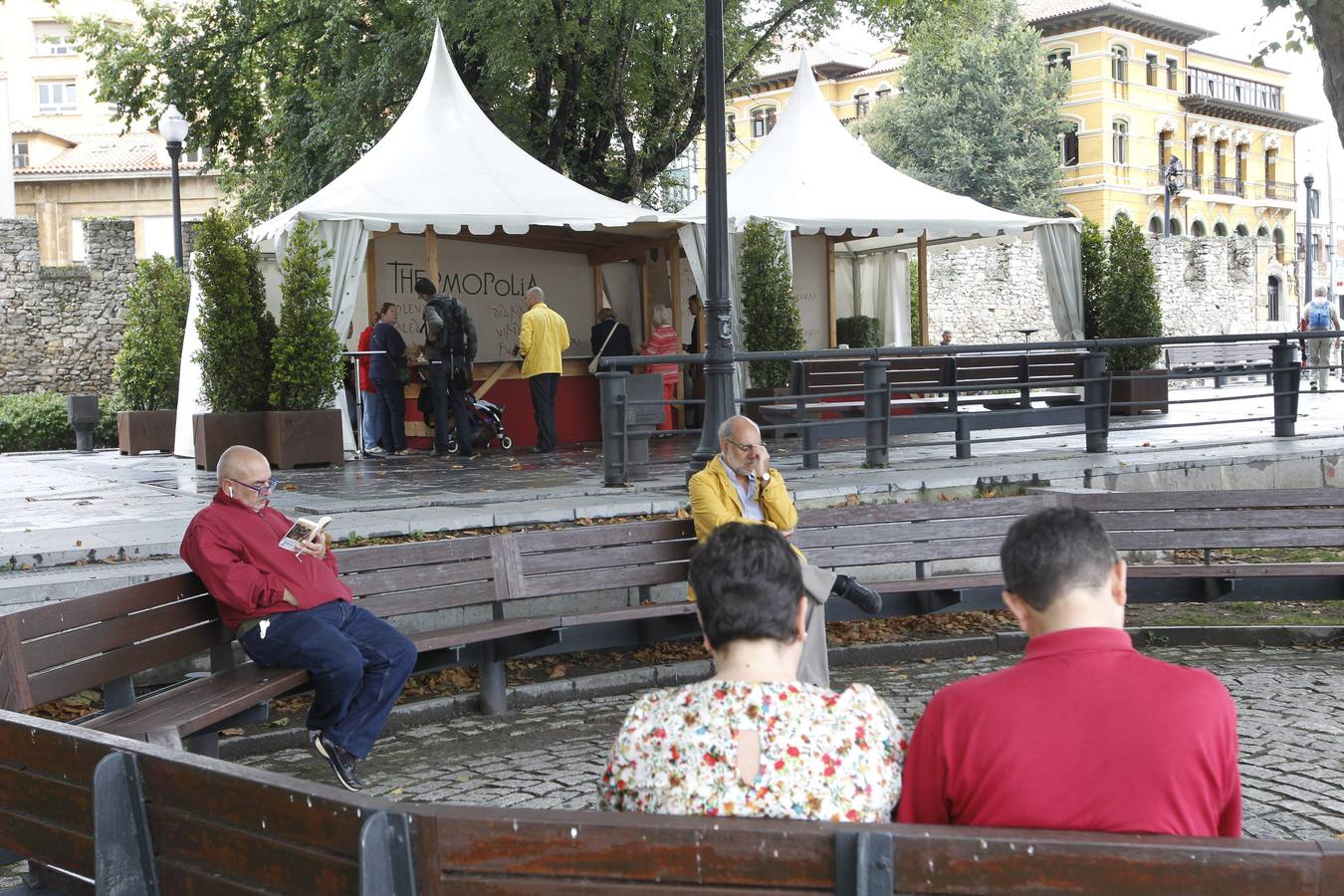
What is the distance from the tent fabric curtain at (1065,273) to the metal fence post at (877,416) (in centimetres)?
709

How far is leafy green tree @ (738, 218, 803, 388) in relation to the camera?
16.3 m

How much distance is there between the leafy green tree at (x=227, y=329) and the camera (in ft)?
43.3

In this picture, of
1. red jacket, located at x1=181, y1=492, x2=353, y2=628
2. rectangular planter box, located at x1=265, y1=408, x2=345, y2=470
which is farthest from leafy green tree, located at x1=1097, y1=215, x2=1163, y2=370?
red jacket, located at x1=181, y1=492, x2=353, y2=628

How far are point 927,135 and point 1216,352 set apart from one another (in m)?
21.8

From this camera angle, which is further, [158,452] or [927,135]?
[927,135]

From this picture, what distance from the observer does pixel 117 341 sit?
91.4 ft

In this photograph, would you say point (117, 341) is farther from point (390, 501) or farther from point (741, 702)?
point (741, 702)

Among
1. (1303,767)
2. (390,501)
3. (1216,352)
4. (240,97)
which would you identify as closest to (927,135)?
(1216,352)

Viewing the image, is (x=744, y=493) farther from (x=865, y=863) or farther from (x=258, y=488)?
(x=865, y=863)

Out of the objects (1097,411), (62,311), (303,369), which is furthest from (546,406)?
(62,311)

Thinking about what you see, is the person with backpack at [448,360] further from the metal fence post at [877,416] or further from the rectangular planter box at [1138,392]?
the rectangular planter box at [1138,392]

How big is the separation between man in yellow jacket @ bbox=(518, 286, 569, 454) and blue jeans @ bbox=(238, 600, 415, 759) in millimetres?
8515

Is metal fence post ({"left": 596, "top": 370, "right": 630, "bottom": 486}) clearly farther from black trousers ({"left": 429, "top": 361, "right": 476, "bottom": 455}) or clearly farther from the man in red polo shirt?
the man in red polo shirt

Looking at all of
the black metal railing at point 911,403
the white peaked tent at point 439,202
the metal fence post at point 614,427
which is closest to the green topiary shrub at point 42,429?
the white peaked tent at point 439,202
